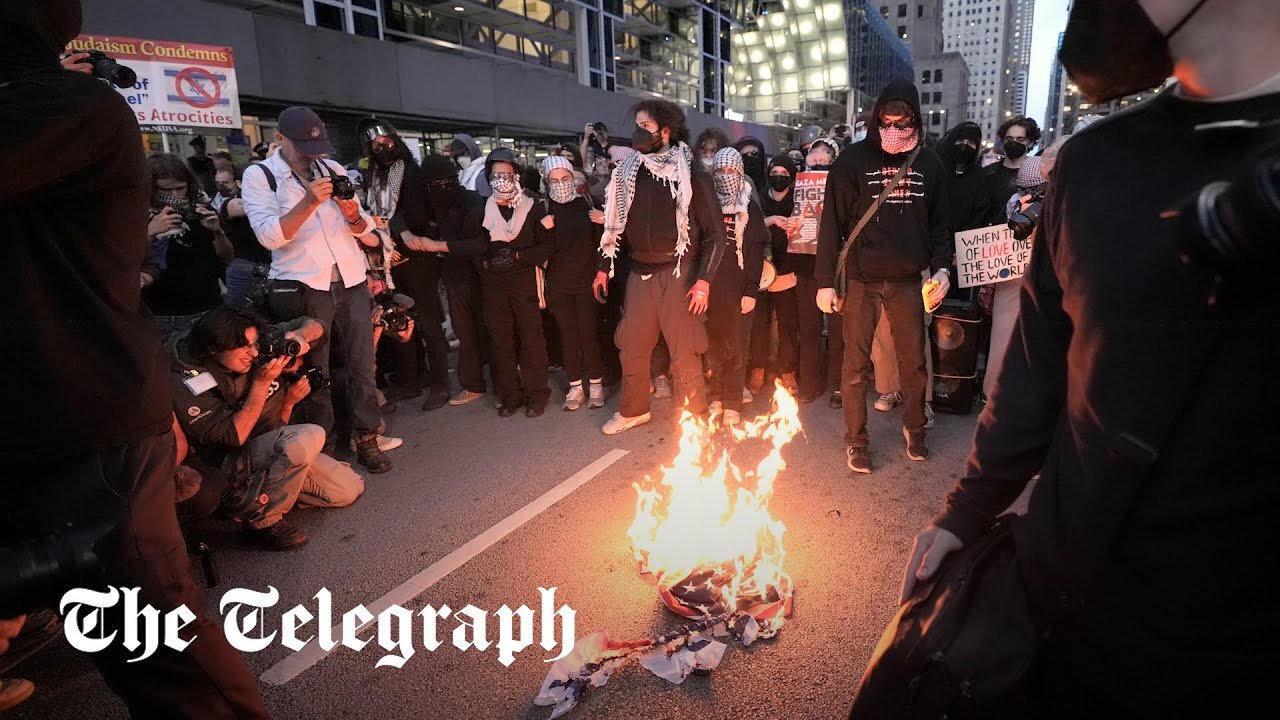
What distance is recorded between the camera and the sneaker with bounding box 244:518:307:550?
12.9ft

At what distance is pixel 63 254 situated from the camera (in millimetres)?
1786

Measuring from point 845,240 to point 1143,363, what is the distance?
371cm

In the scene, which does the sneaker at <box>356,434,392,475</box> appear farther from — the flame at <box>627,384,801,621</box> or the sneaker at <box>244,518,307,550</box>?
the flame at <box>627,384,801,621</box>

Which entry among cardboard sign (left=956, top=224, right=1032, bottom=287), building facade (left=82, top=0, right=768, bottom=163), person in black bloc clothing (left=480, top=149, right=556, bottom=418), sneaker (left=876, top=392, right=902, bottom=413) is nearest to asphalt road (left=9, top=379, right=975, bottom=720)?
sneaker (left=876, top=392, right=902, bottom=413)

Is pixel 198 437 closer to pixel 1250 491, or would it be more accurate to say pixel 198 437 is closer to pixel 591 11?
pixel 1250 491

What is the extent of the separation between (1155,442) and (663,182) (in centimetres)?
445

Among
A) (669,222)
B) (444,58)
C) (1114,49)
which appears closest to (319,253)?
(669,222)

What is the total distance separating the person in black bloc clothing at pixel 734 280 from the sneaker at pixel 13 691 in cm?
453

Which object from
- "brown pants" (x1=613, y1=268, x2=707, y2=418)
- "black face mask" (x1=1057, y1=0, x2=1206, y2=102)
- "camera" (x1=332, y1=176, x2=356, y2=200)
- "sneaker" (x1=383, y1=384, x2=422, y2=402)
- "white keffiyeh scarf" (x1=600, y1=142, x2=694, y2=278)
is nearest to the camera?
"black face mask" (x1=1057, y1=0, x2=1206, y2=102)

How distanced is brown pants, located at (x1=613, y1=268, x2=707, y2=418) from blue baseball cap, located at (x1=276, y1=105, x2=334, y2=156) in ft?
8.22

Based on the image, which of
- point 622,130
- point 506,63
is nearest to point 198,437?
point 506,63

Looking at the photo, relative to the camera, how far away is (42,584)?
138 centimetres

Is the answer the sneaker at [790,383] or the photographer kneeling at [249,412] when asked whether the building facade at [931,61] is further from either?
the photographer kneeling at [249,412]

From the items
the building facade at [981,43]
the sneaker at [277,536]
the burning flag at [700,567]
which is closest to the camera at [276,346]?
the sneaker at [277,536]
